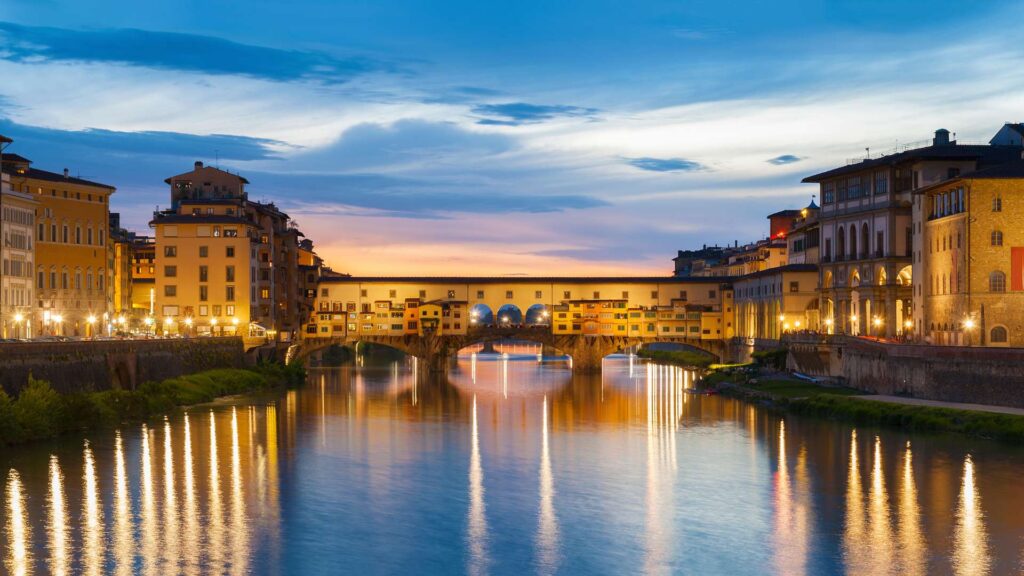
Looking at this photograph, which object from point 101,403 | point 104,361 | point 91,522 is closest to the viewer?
point 91,522

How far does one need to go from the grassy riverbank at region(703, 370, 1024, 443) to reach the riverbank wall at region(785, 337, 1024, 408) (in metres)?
1.85

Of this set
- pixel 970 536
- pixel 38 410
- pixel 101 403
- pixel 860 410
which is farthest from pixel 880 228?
pixel 38 410

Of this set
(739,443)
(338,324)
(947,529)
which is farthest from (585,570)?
(338,324)

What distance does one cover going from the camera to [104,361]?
234ft

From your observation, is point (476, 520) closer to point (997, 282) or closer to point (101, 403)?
point (101, 403)

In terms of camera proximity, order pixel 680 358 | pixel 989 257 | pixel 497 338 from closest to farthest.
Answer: pixel 989 257, pixel 497 338, pixel 680 358

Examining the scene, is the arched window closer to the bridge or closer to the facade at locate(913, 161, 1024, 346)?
the facade at locate(913, 161, 1024, 346)

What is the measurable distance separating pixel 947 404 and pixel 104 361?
143 ft

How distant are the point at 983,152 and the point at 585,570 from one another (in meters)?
63.7

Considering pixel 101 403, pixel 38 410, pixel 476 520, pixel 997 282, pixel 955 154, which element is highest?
pixel 955 154

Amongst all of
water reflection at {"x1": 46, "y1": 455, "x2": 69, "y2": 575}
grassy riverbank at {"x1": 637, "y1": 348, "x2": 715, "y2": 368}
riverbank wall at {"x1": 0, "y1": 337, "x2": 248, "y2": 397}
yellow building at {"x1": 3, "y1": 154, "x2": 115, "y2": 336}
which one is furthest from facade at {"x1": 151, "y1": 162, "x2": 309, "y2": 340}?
water reflection at {"x1": 46, "y1": 455, "x2": 69, "y2": 575}

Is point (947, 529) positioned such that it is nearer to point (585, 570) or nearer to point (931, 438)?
point (585, 570)

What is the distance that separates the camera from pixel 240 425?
219 feet

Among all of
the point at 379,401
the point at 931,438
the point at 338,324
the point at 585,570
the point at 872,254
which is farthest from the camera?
the point at 338,324
